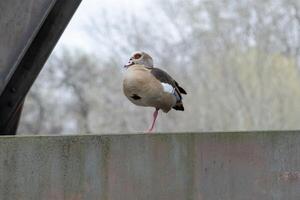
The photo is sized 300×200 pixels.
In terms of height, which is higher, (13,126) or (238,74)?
(238,74)

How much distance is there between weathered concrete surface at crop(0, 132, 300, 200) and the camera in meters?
4.41

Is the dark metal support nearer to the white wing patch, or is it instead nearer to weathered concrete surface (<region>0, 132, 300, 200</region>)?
the white wing patch

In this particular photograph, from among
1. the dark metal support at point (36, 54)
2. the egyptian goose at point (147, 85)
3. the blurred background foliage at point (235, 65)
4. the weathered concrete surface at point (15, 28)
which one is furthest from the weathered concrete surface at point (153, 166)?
the blurred background foliage at point (235, 65)

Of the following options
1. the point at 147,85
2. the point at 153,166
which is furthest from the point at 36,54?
the point at 153,166

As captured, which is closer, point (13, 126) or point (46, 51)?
point (46, 51)

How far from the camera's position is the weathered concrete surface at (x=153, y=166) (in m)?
4.41

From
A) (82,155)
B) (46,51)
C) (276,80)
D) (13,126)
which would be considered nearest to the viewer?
(82,155)

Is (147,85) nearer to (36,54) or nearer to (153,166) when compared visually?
(153,166)

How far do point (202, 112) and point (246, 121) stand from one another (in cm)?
222

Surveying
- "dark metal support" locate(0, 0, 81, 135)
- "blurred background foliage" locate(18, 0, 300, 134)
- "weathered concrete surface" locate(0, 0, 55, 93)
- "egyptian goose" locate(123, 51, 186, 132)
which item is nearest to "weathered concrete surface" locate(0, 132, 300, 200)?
"egyptian goose" locate(123, 51, 186, 132)

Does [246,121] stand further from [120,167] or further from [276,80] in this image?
[120,167]

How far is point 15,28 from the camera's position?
17.0 feet

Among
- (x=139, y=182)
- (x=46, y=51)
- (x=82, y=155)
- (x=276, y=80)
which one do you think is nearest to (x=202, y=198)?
(x=139, y=182)

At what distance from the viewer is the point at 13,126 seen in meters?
5.95
